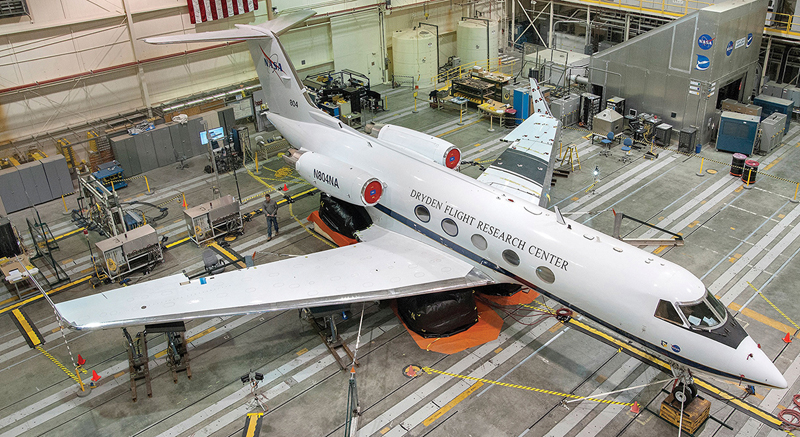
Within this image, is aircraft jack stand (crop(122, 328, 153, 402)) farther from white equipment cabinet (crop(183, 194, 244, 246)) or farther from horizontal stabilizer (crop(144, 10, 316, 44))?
horizontal stabilizer (crop(144, 10, 316, 44))

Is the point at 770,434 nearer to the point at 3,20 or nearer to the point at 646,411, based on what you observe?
the point at 646,411

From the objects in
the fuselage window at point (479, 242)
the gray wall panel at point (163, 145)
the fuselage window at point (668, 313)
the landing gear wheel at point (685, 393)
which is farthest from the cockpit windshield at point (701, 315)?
the gray wall panel at point (163, 145)

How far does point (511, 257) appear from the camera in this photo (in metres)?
18.8

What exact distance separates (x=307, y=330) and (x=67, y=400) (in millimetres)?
7541

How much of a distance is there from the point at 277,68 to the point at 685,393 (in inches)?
789

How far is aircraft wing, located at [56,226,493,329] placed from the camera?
58.4 ft

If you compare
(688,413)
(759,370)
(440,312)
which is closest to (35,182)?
(440,312)

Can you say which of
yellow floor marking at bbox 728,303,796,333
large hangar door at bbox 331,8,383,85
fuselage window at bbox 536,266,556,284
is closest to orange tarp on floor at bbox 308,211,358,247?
fuselage window at bbox 536,266,556,284

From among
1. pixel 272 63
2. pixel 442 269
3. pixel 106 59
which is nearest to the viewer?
pixel 442 269

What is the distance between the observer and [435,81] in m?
43.2

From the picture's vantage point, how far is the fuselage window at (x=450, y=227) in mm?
20266

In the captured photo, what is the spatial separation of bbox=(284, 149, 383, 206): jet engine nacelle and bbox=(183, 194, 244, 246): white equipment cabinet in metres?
3.96

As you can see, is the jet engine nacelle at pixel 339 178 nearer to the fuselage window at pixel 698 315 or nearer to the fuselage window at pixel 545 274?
the fuselage window at pixel 545 274

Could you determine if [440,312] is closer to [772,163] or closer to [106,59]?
[772,163]
